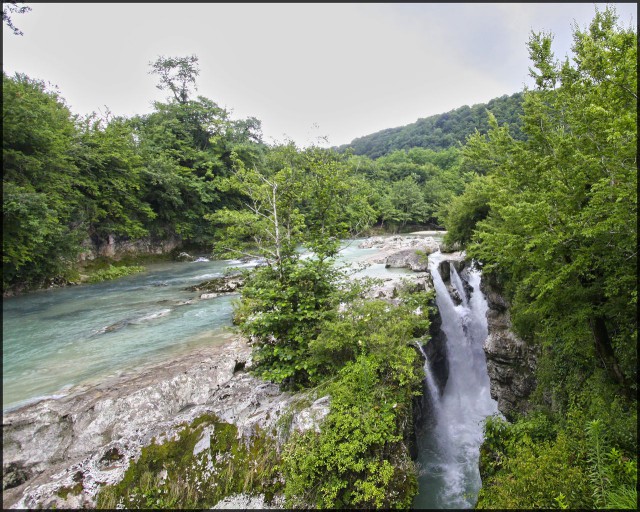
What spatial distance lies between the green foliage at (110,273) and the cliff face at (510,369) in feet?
71.7

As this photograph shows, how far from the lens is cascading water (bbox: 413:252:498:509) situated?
6809mm

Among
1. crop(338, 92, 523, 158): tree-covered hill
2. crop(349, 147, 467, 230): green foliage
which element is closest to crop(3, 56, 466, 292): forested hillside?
crop(349, 147, 467, 230): green foliage

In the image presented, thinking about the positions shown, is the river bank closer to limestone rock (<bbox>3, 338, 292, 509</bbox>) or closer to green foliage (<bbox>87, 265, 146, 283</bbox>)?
limestone rock (<bbox>3, 338, 292, 509</bbox>)

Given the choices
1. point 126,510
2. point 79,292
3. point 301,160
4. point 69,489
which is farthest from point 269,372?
point 79,292

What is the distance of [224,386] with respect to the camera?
679 cm

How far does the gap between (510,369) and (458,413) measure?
211 centimetres

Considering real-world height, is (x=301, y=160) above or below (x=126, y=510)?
above

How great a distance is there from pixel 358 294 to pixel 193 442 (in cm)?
Result: 405

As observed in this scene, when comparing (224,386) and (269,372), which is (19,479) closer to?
(224,386)

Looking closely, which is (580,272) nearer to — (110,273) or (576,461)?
(576,461)

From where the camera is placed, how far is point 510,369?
9.40 meters

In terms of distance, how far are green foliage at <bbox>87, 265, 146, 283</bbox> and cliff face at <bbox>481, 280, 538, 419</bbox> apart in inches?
861

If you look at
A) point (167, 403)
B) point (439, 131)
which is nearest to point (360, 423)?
point (167, 403)

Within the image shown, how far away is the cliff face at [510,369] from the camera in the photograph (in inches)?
351
